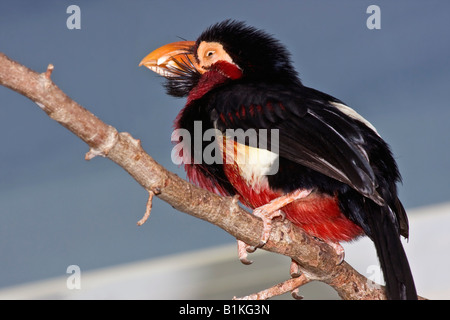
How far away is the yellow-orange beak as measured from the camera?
1989 mm

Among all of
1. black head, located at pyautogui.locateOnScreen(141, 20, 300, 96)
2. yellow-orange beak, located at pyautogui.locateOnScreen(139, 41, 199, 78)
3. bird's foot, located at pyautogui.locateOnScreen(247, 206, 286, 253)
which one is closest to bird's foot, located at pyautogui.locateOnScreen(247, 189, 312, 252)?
bird's foot, located at pyautogui.locateOnScreen(247, 206, 286, 253)

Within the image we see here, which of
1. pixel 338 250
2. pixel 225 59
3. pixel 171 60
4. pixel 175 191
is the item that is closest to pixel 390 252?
pixel 338 250

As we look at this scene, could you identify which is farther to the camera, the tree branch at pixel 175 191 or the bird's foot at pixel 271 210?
the bird's foot at pixel 271 210

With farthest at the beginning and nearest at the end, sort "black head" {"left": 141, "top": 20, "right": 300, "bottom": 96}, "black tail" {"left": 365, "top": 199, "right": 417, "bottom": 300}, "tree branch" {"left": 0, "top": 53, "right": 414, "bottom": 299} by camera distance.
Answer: "black head" {"left": 141, "top": 20, "right": 300, "bottom": 96} < "black tail" {"left": 365, "top": 199, "right": 417, "bottom": 300} < "tree branch" {"left": 0, "top": 53, "right": 414, "bottom": 299}

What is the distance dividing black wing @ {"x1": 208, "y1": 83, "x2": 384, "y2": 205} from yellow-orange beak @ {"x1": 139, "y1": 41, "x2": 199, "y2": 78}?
9.0 inches

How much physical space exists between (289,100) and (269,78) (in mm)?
177

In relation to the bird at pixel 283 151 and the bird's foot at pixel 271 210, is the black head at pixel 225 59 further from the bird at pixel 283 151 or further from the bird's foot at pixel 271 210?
the bird's foot at pixel 271 210

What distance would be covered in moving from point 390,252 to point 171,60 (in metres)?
0.89

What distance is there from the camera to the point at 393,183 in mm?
1754

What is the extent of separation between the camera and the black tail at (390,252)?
1467 millimetres

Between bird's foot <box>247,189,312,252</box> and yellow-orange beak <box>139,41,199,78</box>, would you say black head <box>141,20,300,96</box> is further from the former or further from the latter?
bird's foot <box>247,189,312,252</box>

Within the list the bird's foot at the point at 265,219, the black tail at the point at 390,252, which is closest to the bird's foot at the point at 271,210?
the bird's foot at the point at 265,219

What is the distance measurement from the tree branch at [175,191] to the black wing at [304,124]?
18 centimetres
